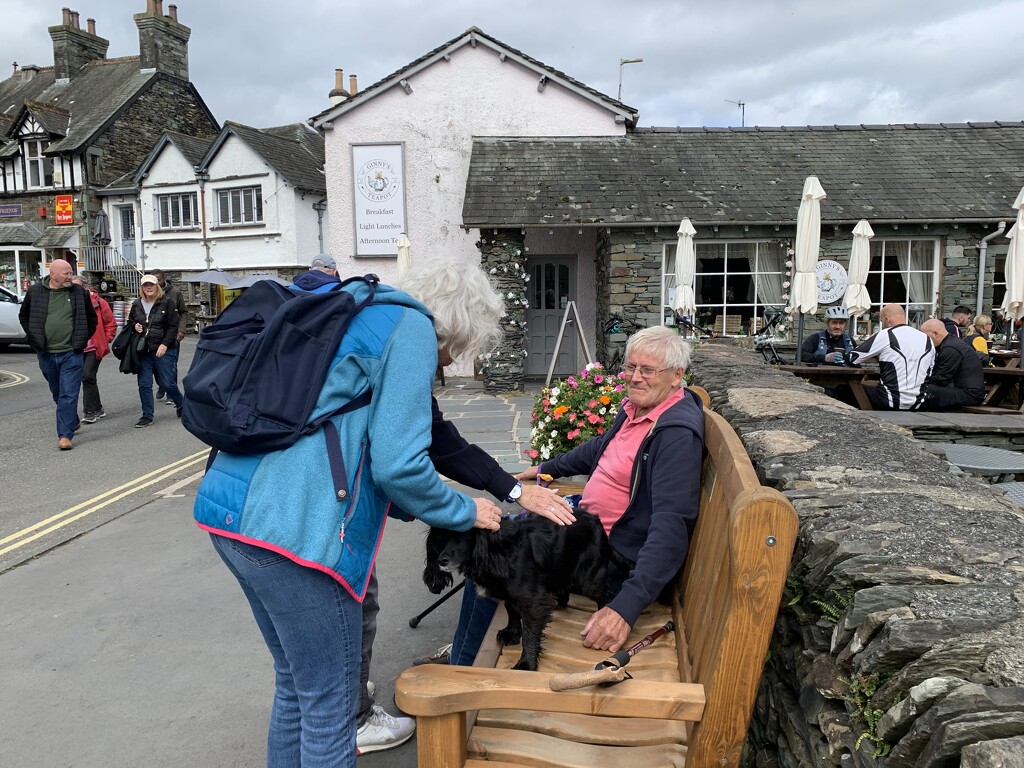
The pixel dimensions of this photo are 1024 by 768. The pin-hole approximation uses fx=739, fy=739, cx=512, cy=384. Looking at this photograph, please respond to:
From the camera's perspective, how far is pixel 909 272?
44.7 feet

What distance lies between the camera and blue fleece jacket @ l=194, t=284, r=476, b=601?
1853mm

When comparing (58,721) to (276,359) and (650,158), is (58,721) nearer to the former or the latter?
(276,359)

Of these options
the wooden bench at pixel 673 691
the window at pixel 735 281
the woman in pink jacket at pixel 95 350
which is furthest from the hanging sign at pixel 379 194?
the wooden bench at pixel 673 691

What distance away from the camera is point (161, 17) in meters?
29.5

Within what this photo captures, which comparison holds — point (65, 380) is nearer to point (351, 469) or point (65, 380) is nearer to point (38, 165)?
point (351, 469)

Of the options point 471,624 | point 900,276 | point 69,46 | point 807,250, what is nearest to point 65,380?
point 471,624

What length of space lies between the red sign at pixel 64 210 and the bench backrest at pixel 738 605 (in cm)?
3234

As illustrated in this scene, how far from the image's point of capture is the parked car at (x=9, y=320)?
60.1 feet

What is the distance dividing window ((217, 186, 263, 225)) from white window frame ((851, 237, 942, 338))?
62.0 ft

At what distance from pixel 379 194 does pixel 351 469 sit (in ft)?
44.1

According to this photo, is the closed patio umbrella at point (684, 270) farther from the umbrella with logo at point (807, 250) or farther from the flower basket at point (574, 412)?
the flower basket at point (574, 412)

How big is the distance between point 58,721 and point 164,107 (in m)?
32.3

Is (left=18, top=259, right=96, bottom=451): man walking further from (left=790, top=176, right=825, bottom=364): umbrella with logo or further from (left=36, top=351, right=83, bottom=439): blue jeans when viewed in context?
(left=790, top=176, right=825, bottom=364): umbrella with logo

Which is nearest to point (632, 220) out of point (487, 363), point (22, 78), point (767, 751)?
point (487, 363)
